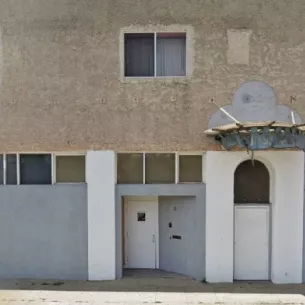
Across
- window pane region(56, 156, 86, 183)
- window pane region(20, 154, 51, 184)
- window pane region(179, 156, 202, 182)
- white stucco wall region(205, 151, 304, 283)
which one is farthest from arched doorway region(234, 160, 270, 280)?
window pane region(20, 154, 51, 184)

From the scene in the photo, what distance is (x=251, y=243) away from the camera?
8.51m

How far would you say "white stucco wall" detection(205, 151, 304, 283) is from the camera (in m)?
8.21

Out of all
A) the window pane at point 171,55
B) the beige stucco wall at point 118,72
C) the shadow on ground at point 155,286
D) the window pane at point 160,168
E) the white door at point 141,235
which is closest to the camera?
the shadow on ground at point 155,286

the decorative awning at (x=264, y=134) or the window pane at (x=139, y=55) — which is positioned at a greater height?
the window pane at (x=139, y=55)

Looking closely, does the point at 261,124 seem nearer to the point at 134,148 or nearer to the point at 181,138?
the point at 181,138

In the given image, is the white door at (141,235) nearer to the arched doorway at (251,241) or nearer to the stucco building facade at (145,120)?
the stucco building facade at (145,120)

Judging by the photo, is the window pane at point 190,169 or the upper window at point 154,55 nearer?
the upper window at point 154,55

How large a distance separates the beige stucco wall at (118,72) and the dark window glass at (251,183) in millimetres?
1319

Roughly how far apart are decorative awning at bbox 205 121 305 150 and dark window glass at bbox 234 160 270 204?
129 centimetres

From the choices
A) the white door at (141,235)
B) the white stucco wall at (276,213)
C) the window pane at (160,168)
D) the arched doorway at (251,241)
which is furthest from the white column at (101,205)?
the arched doorway at (251,241)

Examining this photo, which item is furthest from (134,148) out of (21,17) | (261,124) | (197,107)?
(21,17)

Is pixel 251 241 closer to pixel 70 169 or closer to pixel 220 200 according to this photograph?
pixel 220 200

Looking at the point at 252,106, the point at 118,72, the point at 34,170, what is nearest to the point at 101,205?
the point at 34,170

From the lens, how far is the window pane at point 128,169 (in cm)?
858
